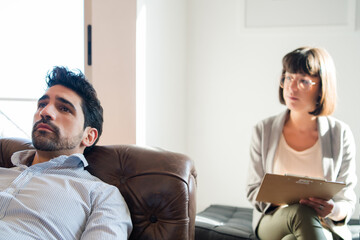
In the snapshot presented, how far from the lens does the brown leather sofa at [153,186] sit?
1291 millimetres

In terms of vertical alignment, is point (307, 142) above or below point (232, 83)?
below

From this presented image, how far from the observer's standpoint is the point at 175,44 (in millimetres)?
2834

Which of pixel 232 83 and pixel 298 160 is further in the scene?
pixel 232 83

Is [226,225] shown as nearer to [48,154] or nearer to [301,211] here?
[301,211]

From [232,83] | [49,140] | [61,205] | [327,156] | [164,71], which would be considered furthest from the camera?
[232,83]

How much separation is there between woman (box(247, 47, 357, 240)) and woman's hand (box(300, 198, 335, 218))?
0.05 meters

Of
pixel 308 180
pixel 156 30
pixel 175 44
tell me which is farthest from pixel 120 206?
pixel 175 44

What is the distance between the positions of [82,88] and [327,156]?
116 cm

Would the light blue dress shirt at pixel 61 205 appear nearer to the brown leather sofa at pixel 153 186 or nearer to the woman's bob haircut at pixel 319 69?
the brown leather sofa at pixel 153 186

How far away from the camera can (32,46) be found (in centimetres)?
268

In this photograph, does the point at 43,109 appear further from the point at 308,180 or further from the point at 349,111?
the point at 349,111

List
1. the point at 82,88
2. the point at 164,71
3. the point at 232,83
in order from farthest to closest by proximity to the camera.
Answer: the point at 232,83
the point at 164,71
the point at 82,88

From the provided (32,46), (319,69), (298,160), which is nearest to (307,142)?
(298,160)

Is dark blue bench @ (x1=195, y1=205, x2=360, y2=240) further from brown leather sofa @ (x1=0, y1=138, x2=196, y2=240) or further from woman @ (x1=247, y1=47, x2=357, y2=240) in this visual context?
brown leather sofa @ (x1=0, y1=138, x2=196, y2=240)
